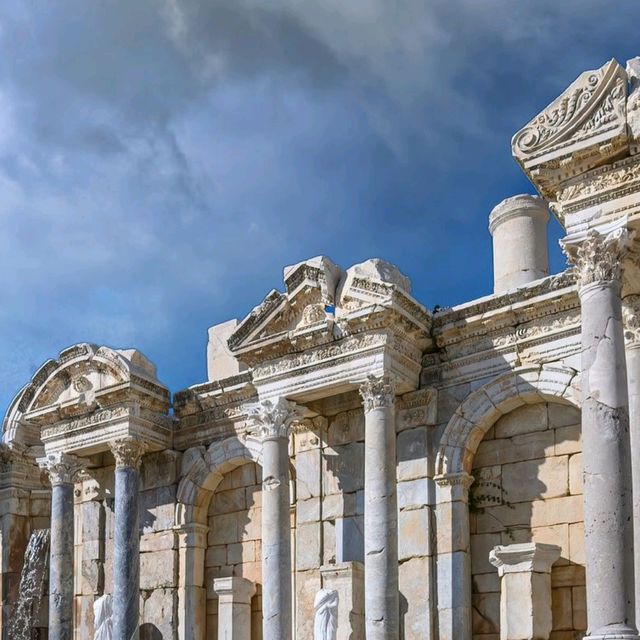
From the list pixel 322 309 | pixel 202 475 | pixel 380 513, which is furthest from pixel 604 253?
pixel 202 475

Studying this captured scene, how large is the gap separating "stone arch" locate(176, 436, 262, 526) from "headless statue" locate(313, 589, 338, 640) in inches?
131

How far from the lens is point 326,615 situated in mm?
14891

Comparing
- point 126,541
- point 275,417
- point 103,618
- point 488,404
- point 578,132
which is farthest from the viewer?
point 103,618

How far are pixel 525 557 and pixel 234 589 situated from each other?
4876 mm

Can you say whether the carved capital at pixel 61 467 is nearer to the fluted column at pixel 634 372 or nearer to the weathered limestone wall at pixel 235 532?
the weathered limestone wall at pixel 235 532

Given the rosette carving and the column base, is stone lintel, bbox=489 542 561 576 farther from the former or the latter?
the rosette carving

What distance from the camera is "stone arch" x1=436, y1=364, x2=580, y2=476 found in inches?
569

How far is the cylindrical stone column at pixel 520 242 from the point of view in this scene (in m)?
15.8

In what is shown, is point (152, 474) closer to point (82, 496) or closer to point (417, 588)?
point (82, 496)

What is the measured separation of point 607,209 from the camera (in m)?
11.9

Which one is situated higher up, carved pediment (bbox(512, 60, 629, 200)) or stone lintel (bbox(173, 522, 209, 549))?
carved pediment (bbox(512, 60, 629, 200))

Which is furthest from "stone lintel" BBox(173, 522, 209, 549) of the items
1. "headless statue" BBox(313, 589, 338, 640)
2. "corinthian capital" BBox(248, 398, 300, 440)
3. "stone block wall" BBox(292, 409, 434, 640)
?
"headless statue" BBox(313, 589, 338, 640)

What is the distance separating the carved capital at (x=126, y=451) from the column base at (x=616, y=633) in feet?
29.4

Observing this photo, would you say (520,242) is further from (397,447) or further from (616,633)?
(616,633)
